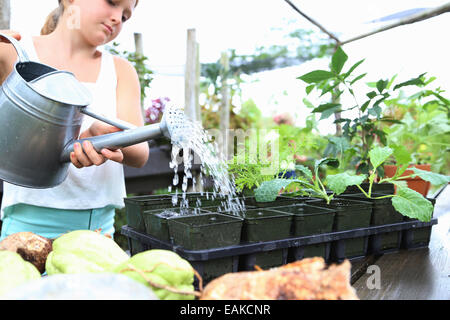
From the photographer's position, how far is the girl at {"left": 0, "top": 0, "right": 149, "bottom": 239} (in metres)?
1.26

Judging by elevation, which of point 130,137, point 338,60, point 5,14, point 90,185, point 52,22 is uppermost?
point 5,14

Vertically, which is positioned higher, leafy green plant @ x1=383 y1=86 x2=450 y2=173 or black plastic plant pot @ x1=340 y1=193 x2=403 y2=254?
leafy green plant @ x1=383 y1=86 x2=450 y2=173

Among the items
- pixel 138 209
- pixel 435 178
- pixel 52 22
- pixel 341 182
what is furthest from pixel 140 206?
pixel 52 22

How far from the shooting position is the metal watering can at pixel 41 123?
2.77 feet

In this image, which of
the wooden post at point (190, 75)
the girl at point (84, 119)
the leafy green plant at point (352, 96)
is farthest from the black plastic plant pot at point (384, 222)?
the wooden post at point (190, 75)

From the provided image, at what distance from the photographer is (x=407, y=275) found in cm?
88

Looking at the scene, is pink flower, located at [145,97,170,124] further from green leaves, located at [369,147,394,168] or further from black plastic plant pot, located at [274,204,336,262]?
black plastic plant pot, located at [274,204,336,262]

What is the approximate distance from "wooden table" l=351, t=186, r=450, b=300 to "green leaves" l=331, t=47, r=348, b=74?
28.5 inches

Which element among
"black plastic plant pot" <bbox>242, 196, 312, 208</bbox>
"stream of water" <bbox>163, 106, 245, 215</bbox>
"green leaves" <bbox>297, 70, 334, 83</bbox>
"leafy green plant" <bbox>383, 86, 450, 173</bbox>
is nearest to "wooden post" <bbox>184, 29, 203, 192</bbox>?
"leafy green plant" <bbox>383, 86, 450, 173</bbox>

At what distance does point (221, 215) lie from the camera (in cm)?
86

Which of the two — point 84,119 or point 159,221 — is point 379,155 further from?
point 84,119

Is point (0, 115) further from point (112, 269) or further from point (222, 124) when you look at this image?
point (222, 124)

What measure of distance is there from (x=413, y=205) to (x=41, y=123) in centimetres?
100

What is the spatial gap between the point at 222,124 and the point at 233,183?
A: 12.5ft
